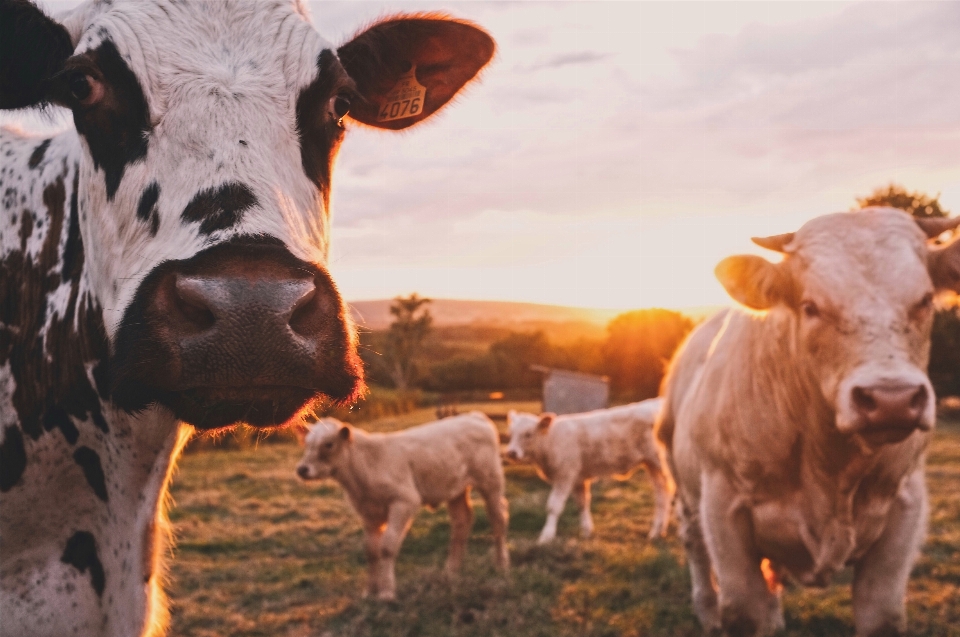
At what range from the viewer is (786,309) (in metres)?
3.91

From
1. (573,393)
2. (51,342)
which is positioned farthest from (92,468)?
(573,393)

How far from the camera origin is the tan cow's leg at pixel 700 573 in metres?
5.60

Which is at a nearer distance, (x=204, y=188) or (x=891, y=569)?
(x=204, y=188)

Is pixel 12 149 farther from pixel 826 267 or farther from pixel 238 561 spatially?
pixel 238 561

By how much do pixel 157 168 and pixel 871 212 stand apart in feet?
10.6

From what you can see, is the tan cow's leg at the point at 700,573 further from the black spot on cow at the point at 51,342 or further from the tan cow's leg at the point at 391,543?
the black spot on cow at the point at 51,342

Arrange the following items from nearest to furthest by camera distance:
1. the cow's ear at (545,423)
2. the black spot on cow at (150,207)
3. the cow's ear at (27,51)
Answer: the black spot on cow at (150,207), the cow's ear at (27,51), the cow's ear at (545,423)

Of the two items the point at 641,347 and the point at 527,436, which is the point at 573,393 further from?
the point at 641,347

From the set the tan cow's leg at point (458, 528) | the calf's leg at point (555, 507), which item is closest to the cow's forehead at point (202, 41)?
the tan cow's leg at point (458, 528)

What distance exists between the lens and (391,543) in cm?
702

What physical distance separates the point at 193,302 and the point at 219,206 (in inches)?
11.0

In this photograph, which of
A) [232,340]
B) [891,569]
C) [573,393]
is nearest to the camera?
[232,340]

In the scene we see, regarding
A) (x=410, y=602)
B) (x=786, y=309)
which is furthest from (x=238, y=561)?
(x=786, y=309)

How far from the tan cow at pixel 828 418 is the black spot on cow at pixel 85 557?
2.80 m
